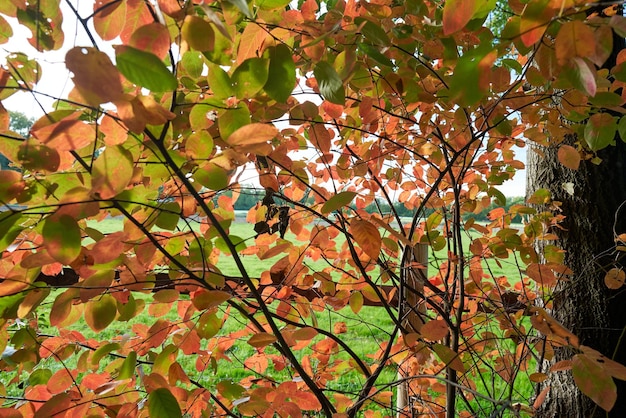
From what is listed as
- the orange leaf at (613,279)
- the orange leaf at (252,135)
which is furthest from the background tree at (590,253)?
the orange leaf at (252,135)

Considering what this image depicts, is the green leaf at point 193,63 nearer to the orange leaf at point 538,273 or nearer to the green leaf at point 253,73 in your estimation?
the green leaf at point 253,73

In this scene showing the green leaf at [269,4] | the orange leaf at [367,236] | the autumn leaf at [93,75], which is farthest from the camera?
the orange leaf at [367,236]

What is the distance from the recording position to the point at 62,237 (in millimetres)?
500

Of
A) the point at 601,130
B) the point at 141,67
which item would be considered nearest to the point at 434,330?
the point at 601,130

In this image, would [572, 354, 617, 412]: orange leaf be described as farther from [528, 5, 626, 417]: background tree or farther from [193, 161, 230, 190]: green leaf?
[528, 5, 626, 417]: background tree

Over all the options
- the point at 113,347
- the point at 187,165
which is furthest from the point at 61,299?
the point at 187,165

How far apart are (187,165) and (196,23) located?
205mm

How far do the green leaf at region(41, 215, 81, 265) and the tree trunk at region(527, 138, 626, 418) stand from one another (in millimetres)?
1693

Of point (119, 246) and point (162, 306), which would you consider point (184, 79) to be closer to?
point (119, 246)

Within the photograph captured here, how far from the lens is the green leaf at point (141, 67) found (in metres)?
0.42

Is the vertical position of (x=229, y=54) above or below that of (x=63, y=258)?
above

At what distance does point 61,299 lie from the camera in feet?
2.34

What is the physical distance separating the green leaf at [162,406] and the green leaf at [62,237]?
28 centimetres

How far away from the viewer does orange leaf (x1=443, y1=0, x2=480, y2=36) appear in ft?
1.58
